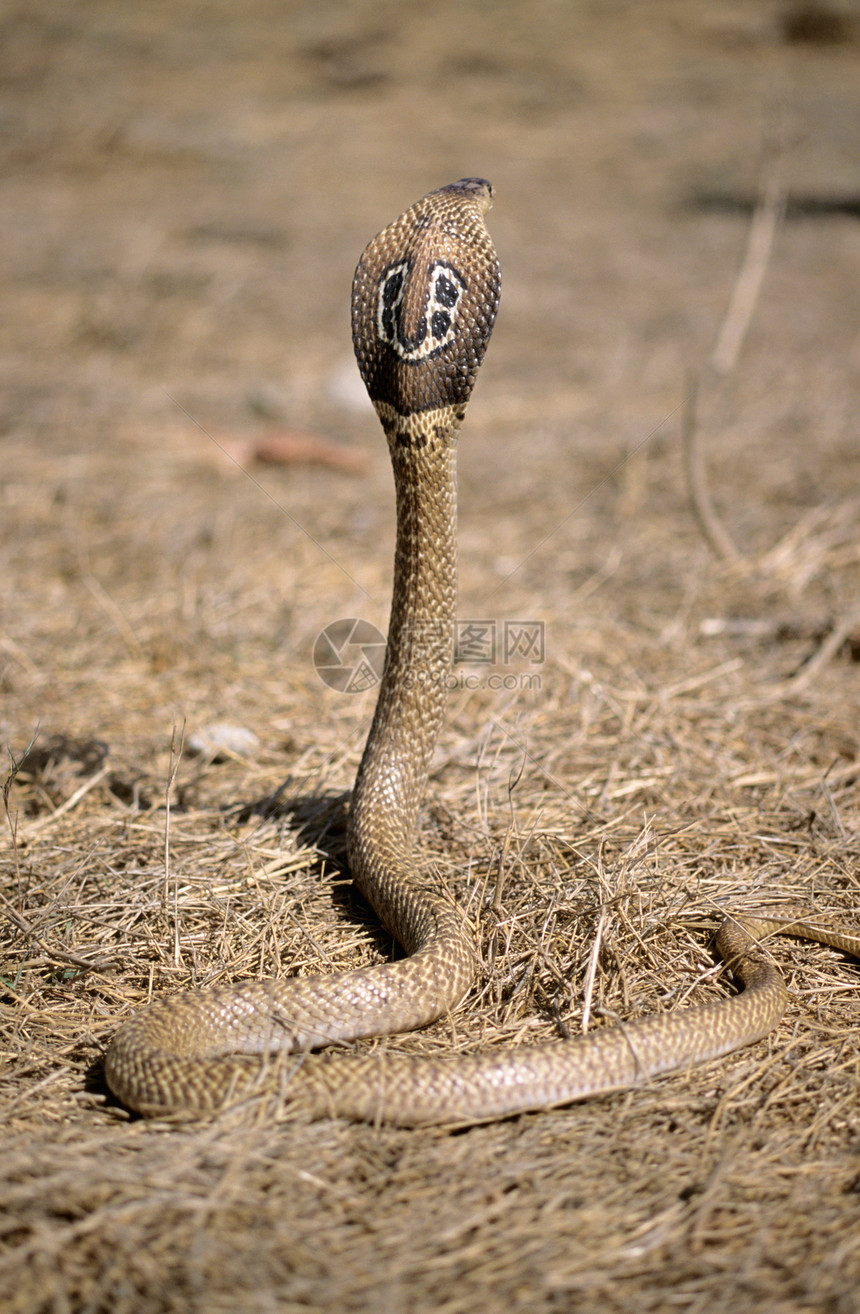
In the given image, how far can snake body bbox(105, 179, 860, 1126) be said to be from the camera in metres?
2.42

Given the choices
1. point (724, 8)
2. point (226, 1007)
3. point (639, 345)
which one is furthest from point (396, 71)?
point (226, 1007)

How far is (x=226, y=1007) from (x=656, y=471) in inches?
247

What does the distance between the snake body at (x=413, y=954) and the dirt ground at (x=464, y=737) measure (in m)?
0.09

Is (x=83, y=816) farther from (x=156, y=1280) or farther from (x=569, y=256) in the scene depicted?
(x=569, y=256)

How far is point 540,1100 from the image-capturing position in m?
2.43

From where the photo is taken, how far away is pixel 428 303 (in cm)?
274

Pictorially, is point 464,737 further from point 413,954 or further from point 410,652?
point 413,954

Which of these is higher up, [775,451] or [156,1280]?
[775,451]
